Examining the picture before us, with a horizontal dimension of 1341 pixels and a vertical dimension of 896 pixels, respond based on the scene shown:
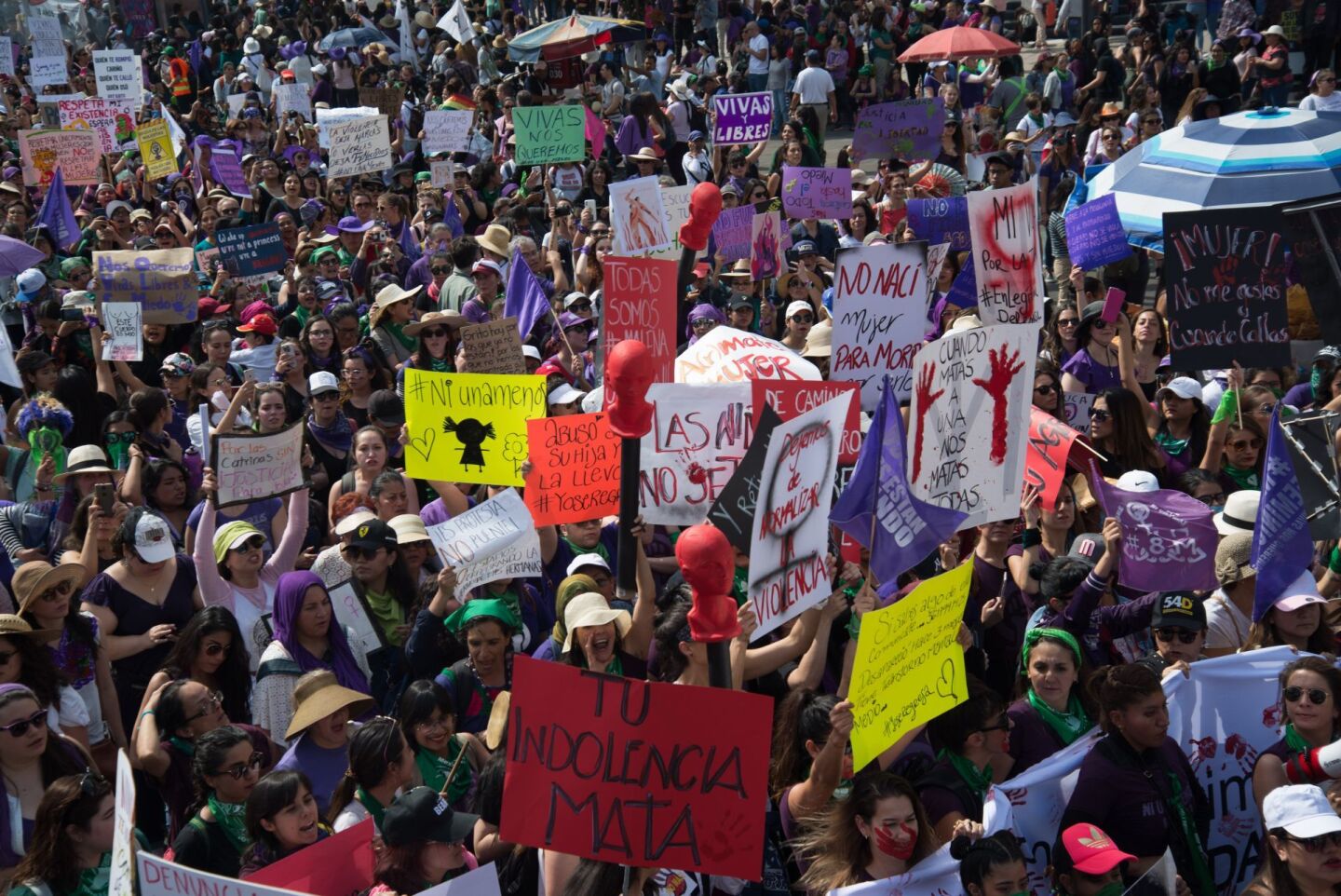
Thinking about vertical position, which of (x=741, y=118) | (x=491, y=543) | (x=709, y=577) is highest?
(x=741, y=118)

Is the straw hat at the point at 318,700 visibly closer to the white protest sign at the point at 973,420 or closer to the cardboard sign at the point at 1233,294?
the white protest sign at the point at 973,420

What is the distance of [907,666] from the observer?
5051mm

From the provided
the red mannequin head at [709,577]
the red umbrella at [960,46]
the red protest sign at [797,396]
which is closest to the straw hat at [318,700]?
the red mannequin head at [709,577]

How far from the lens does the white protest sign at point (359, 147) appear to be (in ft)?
51.5

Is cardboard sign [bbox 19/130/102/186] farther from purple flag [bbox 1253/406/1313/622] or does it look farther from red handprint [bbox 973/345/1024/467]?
purple flag [bbox 1253/406/1313/622]

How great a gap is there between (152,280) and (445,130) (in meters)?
6.47

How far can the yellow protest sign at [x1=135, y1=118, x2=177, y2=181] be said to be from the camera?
1652 cm

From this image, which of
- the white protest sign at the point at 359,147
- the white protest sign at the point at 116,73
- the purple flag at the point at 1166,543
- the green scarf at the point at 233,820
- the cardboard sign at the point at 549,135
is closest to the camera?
the green scarf at the point at 233,820

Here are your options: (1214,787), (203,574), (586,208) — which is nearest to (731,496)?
(1214,787)

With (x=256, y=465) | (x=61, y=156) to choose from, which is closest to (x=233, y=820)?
(x=256, y=465)

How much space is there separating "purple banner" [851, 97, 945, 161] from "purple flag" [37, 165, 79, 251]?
24.7ft

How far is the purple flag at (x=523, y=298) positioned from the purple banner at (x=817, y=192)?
3106 millimetres

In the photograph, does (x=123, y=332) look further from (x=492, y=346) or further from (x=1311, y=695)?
(x=1311, y=695)

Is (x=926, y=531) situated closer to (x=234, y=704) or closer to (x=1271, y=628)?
(x=1271, y=628)
